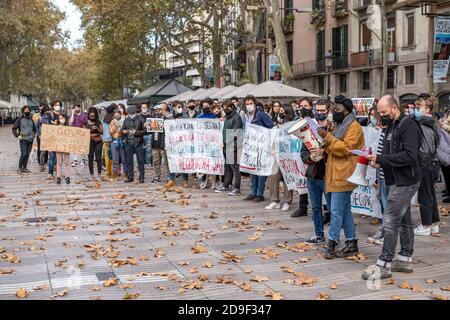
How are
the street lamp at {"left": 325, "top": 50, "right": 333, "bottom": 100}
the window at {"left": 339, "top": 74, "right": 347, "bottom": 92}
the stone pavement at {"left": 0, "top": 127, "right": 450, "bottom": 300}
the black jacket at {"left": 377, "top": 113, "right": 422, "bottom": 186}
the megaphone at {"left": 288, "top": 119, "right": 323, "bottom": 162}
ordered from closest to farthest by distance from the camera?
the stone pavement at {"left": 0, "top": 127, "right": 450, "bottom": 300} → the black jacket at {"left": 377, "top": 113, "right": 422, "bottom": 186} → the megaphone at {"left": 288, "top": 119, "right": 323, "bottom": 162} → the street lamp at {"left": 325, "top": 50, "right": 333, "bottom": 100} → the window at {"left": 339, "top": 74, "right": 347, "bottom": 92}

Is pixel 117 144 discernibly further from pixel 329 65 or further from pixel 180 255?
pixel 329 65

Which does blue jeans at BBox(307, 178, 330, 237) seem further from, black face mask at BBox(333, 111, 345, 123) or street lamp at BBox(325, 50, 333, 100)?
street lamp at BBox(325, 50, 333, 100)

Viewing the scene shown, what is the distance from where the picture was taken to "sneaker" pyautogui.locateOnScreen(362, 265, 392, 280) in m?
6.33

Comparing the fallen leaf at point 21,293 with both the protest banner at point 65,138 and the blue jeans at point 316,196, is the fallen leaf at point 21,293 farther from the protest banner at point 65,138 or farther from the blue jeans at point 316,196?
the protest banner at point 65,138

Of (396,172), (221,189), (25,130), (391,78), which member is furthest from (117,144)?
(391,78)

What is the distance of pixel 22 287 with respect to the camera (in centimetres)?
628

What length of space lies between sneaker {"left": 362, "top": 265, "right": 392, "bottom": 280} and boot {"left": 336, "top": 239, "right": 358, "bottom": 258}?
84cm

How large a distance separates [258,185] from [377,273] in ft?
19.1

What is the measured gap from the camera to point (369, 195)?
9.31 metres

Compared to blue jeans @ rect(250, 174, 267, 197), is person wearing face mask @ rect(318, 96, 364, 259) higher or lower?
higher

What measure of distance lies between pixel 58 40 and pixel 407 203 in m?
50.7

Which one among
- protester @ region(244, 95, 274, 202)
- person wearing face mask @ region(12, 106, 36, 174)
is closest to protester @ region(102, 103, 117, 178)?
person wearing face mask @ region(12, 106, 36, 174)
